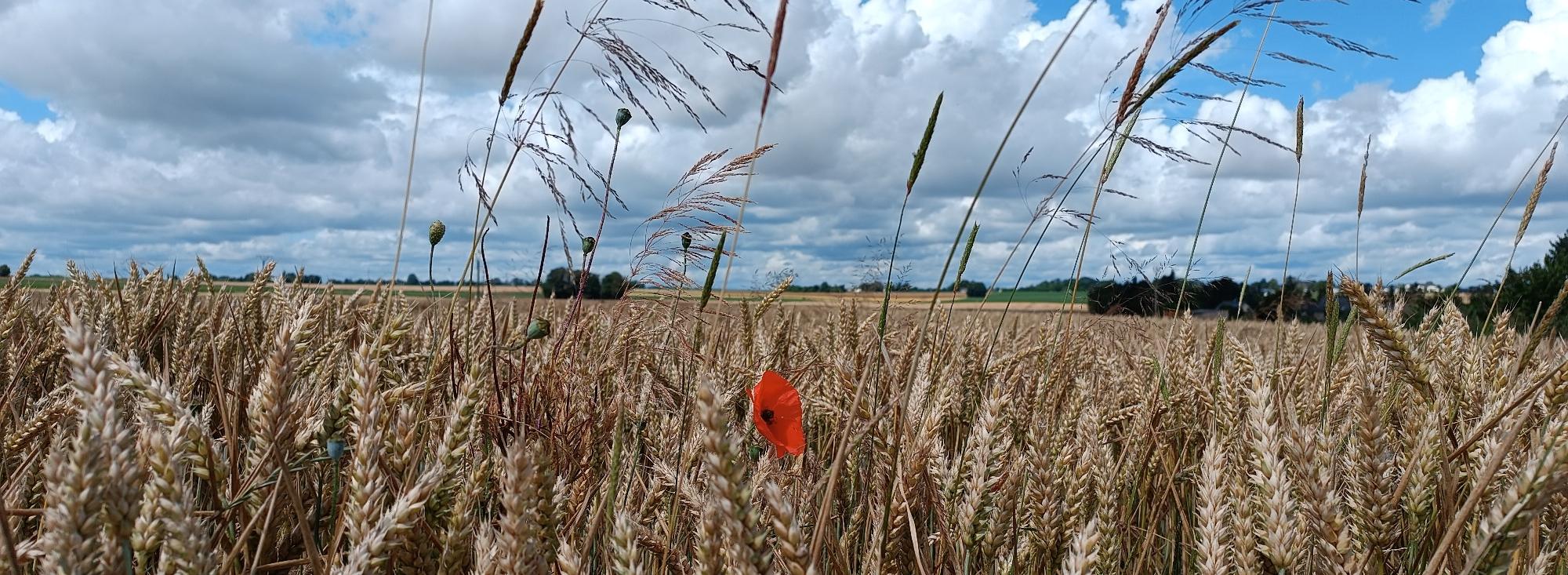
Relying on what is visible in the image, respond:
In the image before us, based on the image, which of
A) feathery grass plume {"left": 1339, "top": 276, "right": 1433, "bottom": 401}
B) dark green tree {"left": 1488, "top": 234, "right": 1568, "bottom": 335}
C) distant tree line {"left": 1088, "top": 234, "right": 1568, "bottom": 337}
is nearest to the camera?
feathery grass plume {"left": 1339, "top": 276, "right": 1433, "bottom": 401}

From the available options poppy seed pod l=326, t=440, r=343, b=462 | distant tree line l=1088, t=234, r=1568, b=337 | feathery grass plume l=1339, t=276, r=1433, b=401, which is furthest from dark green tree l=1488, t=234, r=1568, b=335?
poppy seed pod l=326, t=440, r=343, b=462

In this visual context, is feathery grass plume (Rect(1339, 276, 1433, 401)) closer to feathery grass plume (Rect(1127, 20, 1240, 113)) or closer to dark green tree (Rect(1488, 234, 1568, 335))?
feathery grass plume (Rect(1127, 20, 1240, 113))

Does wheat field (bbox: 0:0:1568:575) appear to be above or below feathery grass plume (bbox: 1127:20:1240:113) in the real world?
below

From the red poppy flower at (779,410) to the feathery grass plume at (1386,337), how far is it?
88 centimetres

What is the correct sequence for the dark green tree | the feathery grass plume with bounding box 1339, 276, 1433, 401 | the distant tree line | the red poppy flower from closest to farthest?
the feathery grass plume with bounding box 1339, 276, 1433, 401 < the red poppy flower < the distant tree line < the dark green tree

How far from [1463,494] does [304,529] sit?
2226mm

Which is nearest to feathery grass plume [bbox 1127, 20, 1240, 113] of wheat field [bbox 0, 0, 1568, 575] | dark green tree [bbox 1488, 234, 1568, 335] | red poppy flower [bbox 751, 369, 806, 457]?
wheat field [bbox 0, 0, 1568, 575]

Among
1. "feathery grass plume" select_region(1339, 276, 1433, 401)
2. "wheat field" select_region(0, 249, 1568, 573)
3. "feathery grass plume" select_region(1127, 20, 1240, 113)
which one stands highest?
"feathery grass plume" select_region(1127, 20, 1240, 113)

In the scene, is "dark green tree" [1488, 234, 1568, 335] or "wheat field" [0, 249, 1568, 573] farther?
"dark green tree" [1488, 234, 1568, 335]

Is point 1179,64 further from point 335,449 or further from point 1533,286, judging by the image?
point 1533,286

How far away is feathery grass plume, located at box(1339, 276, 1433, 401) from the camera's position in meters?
1.12

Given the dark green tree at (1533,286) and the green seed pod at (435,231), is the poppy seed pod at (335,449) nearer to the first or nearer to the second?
the green seed pod at (435,231)

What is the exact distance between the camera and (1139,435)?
1.98 meters

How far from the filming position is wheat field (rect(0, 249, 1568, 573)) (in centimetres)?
79
